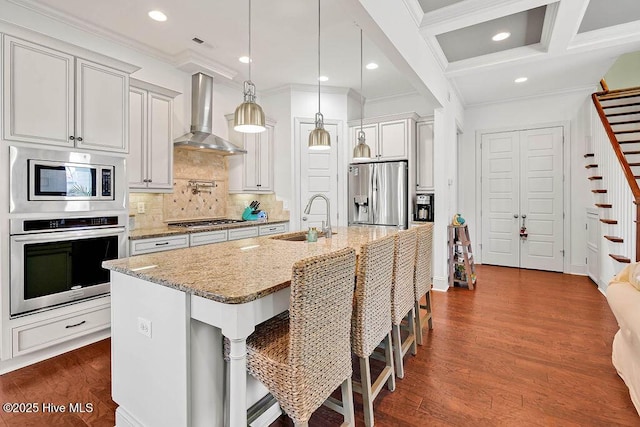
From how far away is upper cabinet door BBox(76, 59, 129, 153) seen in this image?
2.60 metres

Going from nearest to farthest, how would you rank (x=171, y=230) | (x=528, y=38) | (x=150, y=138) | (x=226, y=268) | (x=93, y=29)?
(x=226, y=268)
(x=93, y=29)
(x=171, y=230)
(x=150, y=138)
(x=528, y=38)

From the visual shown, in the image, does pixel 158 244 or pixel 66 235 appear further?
pixel 158 244

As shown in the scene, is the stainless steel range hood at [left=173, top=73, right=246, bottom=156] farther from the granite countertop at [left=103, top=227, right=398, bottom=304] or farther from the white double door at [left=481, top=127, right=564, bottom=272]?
the white double door at [left=481, top=127, right=564, bottom=272]

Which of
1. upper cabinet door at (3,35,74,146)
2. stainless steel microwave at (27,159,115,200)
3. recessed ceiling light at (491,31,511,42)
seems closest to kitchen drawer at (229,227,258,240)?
stainless steel microwave at (27,159,115,200)

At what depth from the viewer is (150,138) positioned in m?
3.40

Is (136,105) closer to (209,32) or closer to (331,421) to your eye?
(209,32)

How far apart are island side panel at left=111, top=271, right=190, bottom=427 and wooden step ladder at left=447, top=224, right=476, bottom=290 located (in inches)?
150

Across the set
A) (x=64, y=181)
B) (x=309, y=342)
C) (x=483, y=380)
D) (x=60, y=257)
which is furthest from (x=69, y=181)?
(x=483, y=380)

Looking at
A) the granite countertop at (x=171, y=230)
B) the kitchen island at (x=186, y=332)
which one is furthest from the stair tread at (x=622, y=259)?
the granite countertop at (x=171, y=230)

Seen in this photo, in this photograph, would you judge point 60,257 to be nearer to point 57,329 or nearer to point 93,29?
point 57,329

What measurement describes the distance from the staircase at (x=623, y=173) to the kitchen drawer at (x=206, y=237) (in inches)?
168

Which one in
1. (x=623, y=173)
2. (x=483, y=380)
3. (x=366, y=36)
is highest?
(x=366, y=36)

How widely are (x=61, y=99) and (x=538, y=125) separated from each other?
20.7 feet

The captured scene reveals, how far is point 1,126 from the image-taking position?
219 cm
